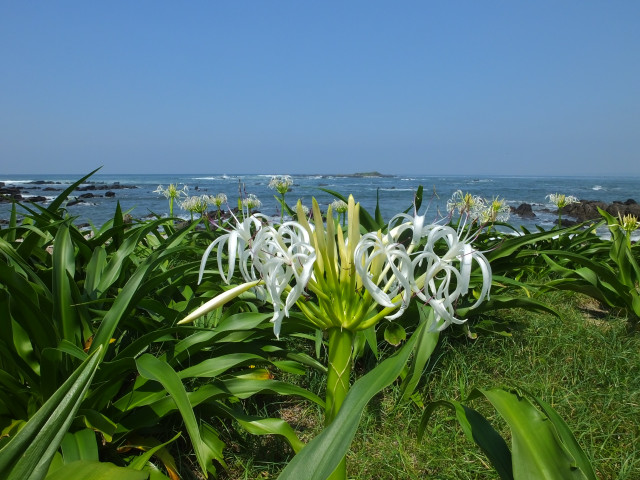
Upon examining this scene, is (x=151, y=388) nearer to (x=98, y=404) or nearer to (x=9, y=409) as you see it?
(x=98, y=404)

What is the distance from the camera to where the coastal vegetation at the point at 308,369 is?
938 millimetres

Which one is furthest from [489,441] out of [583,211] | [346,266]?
[583,211]

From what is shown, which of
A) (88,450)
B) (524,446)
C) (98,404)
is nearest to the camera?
(524,446)

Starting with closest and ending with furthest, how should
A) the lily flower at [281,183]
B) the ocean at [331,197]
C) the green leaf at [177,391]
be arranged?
the green leaf at [177,391] < the lily flower at [281,183] < the ocean at [331,197]

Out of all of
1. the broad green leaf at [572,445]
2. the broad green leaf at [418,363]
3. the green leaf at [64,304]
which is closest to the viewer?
the broad green leaf at [572,445]

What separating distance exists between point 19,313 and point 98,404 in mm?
398

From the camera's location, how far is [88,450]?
125 centimetres

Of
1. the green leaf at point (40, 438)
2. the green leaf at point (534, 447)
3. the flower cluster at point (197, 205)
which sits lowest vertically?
the green leaf at point (534, 447)

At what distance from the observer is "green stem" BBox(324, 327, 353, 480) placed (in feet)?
3.30

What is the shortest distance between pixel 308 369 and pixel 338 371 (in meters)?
1.13

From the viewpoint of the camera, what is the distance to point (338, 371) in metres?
1.01

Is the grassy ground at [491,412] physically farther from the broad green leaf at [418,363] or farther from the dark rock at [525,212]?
the dark rock at [525,212]

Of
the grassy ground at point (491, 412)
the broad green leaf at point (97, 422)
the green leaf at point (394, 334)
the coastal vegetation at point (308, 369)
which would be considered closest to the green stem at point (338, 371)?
the coastal vegetation at point (308, 369)

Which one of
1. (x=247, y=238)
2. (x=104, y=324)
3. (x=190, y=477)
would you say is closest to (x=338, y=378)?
(x=247, y=238)
